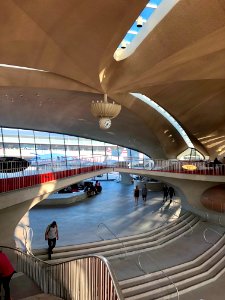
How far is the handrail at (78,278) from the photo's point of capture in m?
4.62

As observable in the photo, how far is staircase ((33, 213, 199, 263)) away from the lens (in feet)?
41.7

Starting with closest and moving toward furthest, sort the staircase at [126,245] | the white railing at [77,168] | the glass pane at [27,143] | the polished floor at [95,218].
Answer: the white railing at [77,168] < the staircase at [126,245] < the polished floor at [95,218] < the glass pane at [27,143]

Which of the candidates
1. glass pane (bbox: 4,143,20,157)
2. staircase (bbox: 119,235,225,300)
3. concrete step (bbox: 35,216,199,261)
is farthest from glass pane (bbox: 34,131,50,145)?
staircase (bbox: 119,235,225,300)

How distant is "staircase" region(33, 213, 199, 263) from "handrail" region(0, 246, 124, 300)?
4065 mm

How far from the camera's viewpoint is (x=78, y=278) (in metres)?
5.75

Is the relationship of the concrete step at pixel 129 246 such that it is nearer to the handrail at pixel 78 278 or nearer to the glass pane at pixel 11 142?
the handrail at pixel 78 278

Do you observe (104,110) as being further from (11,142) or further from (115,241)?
(11,142)

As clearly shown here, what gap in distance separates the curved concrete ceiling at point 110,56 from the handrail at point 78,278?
5180 mm

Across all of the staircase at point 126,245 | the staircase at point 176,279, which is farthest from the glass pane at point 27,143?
the staircase at point 176,279

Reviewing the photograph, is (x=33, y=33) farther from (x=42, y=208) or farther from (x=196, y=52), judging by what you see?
(x=42, y=208)

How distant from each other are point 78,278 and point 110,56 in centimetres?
706

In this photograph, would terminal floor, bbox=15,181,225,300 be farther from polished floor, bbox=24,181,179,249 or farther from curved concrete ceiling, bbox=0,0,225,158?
curved concrete ceiling, bbox=0,0,225,158

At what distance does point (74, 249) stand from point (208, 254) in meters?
6.18

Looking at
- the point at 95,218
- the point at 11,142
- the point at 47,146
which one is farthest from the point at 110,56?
the point at 47,146
